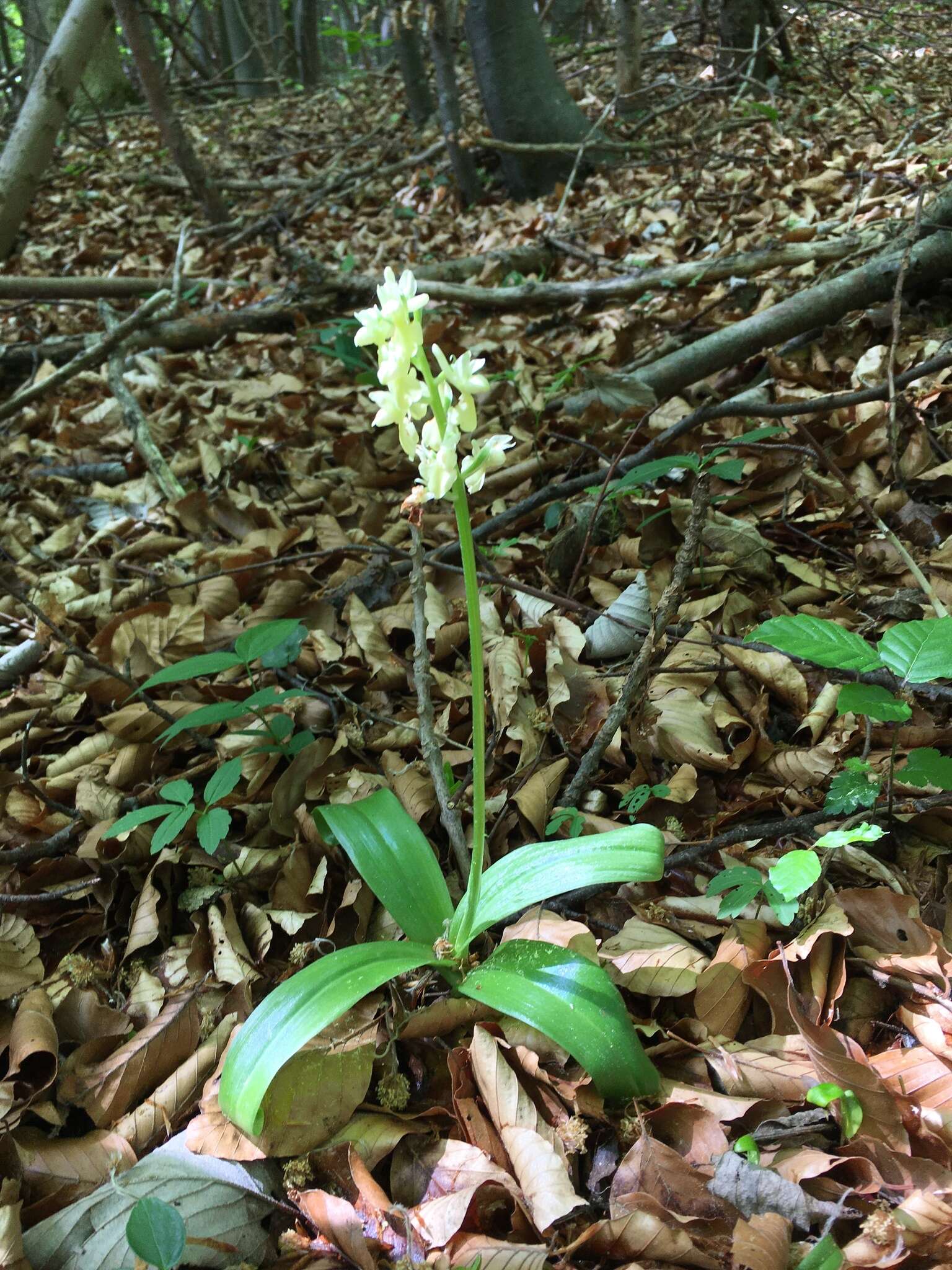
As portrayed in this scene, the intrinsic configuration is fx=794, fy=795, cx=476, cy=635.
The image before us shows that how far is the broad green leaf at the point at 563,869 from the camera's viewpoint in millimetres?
1338

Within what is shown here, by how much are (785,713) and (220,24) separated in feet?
57.9

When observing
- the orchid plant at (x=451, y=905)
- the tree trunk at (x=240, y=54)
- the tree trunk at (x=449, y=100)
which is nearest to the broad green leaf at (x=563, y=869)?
the orchid plant at (x=451, y=905)

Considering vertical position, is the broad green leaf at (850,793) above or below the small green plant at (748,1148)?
above

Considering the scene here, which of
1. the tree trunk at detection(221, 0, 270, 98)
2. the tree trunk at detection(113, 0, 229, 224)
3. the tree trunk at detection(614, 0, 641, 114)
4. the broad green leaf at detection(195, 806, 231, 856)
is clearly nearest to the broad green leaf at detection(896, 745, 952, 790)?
the broad green leaf at detection(195, 806, 231, 856)

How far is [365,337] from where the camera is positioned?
4.05ft

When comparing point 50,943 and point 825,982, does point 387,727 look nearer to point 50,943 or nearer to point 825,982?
point 50,943

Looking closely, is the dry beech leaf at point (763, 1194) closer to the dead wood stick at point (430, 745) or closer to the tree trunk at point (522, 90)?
the dead wood stick at point (430, 745)

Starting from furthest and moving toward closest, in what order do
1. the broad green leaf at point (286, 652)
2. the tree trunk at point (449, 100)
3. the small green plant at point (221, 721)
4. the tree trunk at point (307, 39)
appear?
the tree trunk at point (307, 39) → the tree trunk at point (449, 100) → the broad green leaf at point (286, 652) → the small green plant at point (221, 721)

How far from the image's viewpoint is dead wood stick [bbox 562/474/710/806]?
173cm

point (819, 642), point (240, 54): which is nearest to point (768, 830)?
point (819, 642)

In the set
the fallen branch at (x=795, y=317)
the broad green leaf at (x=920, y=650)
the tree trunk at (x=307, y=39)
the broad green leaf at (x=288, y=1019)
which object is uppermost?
the tree trunk at (x=307, y=39)

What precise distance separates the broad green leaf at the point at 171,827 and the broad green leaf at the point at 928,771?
1.37 metres

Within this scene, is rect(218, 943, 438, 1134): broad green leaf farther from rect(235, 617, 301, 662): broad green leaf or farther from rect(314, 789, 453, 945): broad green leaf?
rect(235, 617, 301, 662): broad green leaf

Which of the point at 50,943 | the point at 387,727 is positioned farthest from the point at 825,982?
the point at 50,943
